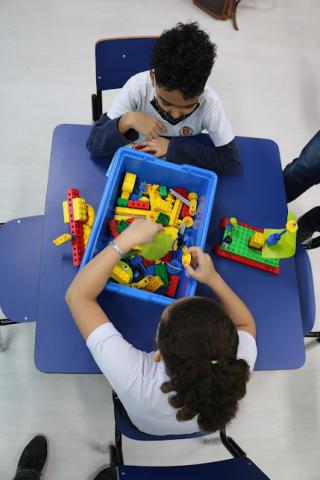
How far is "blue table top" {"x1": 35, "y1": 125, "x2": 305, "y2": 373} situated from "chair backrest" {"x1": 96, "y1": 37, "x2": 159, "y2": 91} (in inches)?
11.4

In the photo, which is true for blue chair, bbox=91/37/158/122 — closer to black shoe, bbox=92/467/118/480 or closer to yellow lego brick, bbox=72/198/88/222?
yellow lego brick, bbox=72/198/88/222

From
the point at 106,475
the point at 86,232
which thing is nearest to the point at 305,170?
the point at 86,232

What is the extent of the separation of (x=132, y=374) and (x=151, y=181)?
1.88 feet

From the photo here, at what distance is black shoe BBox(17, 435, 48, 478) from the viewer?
4.43ft

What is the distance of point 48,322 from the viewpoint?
0.96 metres

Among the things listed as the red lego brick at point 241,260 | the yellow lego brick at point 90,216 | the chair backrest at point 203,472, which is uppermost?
the yellow lego brick at point 90,216

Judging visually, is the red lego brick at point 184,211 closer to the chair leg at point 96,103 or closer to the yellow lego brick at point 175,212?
the yellow lego brick at point 175,212

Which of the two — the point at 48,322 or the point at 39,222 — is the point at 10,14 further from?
the point at 48,322

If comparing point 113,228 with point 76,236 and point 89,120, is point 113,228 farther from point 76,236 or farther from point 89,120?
point 89,120

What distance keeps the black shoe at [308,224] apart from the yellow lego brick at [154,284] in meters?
0.71

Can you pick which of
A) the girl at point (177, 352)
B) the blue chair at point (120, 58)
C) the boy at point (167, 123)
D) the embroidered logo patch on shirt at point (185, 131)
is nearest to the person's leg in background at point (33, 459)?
the girl at point (177, 352)

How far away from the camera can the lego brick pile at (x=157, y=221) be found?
102cm

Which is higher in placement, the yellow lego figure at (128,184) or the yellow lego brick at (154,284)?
the yellow lego figure at (128,184)

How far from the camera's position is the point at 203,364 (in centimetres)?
71
